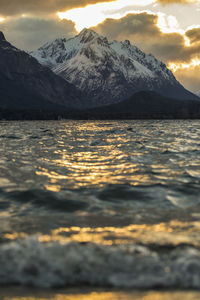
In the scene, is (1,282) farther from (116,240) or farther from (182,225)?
(182,225)

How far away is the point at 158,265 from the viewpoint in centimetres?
636

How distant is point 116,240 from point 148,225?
5.24 feet

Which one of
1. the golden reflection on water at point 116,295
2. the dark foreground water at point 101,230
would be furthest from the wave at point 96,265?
the golden reflection on water at point 116,295

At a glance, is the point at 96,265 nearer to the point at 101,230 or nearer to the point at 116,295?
the point at 116,295

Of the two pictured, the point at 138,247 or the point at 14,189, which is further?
the point at 14,189

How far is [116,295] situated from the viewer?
550 centimetres

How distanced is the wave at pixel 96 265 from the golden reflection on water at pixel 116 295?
0.24m

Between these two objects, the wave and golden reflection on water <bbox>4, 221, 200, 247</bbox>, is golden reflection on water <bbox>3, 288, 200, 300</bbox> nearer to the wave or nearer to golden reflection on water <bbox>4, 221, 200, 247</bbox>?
the wave

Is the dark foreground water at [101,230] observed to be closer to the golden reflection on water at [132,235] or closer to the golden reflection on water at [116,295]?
the golden reflection on water at [132,235]

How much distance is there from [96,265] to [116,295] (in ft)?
3.41

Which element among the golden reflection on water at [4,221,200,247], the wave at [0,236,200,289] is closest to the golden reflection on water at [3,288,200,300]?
the wave at [0,236,200,289]

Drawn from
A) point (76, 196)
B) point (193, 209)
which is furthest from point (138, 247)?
point (76, 196)

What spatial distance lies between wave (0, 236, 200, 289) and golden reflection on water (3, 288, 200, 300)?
9.4 inches

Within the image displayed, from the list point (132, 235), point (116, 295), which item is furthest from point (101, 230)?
point (116, 295)
